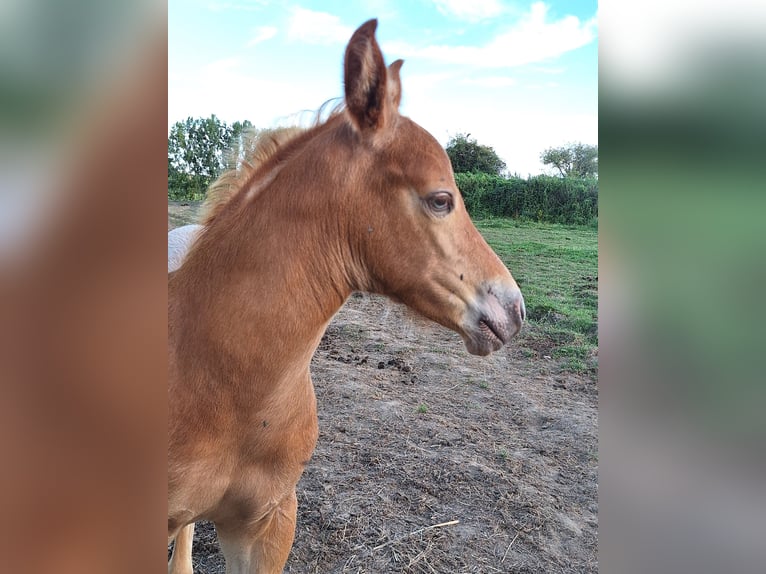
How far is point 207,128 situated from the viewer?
5324 mm

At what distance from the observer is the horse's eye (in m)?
1.50

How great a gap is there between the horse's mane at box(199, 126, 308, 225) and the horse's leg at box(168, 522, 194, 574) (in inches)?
55.9

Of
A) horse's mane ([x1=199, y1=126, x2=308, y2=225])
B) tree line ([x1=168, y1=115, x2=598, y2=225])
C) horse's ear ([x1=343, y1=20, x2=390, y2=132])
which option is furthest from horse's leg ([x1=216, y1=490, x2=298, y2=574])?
tree line ([x1=168, y1=115, x2=598, y2=225])

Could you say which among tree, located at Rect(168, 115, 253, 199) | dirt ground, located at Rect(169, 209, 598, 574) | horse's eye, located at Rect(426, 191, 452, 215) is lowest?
dirt ground, located at Rect(169, 209, 598, 574)

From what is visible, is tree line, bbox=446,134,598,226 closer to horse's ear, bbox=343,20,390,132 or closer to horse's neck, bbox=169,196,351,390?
horse's ear, bbox=343,20,390,132

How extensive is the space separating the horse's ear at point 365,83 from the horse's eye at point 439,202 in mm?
250

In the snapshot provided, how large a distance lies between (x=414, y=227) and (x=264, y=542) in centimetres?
130

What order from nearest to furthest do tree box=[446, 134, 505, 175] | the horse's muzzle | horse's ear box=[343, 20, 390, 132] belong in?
horse's ear box=[343, 20, 390, 132] → the horse's muzzle → tree box=[446, 134, 505, 175]
